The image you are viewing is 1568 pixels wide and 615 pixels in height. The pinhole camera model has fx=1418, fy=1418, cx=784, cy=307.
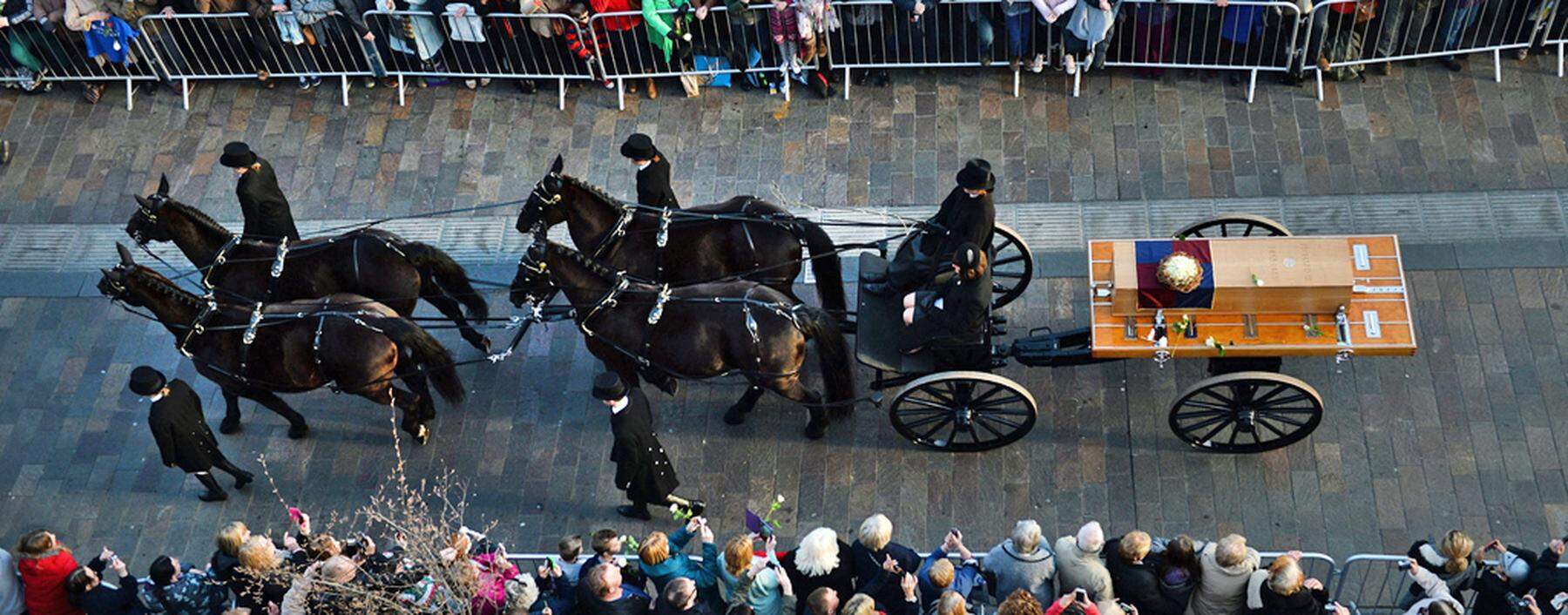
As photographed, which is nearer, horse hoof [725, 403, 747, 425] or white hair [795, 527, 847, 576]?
white hair [795, 527, 847, 576]

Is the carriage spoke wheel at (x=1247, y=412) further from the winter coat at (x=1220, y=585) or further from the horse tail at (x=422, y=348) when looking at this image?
the horse tail at (x=422, y=348)

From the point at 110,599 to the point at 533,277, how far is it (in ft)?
9.92

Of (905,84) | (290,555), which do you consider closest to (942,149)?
(905,84)

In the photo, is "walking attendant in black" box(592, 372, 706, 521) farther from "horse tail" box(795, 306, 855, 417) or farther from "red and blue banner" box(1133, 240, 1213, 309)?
"red and blue banner" box(1133, 240, 1213, 309)

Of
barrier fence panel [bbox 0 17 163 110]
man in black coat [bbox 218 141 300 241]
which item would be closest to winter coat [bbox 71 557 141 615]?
Result: man in black coat [bbox 218 141 300 241]

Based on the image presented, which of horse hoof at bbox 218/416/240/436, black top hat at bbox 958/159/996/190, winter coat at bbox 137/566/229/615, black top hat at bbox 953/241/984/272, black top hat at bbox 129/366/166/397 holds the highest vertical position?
black top hat at bbox 129/366/166/397

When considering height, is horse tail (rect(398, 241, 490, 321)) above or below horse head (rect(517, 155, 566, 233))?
below

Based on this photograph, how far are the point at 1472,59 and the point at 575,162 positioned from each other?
296 inches

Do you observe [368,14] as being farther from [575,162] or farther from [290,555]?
[290,555]

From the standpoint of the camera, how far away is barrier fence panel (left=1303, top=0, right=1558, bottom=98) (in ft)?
36.9

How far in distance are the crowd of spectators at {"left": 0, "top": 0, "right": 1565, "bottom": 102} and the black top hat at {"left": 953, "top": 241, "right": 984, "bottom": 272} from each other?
3.89 meters

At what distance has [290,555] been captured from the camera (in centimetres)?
802

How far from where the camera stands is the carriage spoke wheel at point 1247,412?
27.6 feet

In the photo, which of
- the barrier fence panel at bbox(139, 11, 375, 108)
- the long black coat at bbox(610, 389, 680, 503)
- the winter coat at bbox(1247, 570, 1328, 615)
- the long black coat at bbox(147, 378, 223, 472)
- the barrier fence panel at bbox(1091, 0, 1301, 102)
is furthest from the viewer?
the barrier fence panel at bbox(139, 11, 375, 108)
